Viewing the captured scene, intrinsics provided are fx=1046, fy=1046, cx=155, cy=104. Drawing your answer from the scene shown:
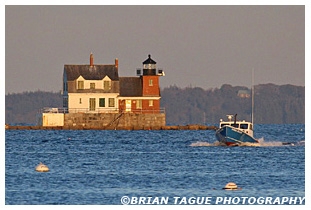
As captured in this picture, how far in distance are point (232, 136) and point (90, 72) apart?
4971 centimetres

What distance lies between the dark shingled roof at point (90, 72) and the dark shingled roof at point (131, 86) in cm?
142

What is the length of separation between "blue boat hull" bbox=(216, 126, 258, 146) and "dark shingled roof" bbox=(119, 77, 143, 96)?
45619mm

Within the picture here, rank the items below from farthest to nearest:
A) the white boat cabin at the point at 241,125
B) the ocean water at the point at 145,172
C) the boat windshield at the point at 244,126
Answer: the boat windshield at the point at 244,126, the white boat cabin at the point at 241,125, the ocean water at the point at 145,172

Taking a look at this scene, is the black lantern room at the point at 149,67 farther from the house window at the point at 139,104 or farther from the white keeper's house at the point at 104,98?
the house window at the point at 139,104

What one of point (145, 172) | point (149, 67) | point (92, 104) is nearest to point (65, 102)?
point (92, 104)

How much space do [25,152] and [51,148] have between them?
668 cm

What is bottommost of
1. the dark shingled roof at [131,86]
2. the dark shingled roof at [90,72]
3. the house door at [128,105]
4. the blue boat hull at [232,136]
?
the blue boat hull at [232,136]

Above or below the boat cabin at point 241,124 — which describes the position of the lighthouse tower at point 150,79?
above

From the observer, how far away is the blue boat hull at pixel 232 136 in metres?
76.9

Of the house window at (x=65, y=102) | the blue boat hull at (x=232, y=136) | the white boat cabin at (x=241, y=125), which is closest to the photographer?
the blue boat hull at (x=232, y=136)

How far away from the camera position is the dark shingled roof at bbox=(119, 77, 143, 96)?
124m

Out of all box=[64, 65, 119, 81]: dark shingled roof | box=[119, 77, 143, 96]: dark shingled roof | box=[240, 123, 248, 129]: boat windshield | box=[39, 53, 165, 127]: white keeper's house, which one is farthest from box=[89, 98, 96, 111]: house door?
box=[240, 123, 248, 129]: boat windshield

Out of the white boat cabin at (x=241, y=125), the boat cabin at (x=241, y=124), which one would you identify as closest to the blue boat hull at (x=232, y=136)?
the white boat cabin at (x=241, y=125)
